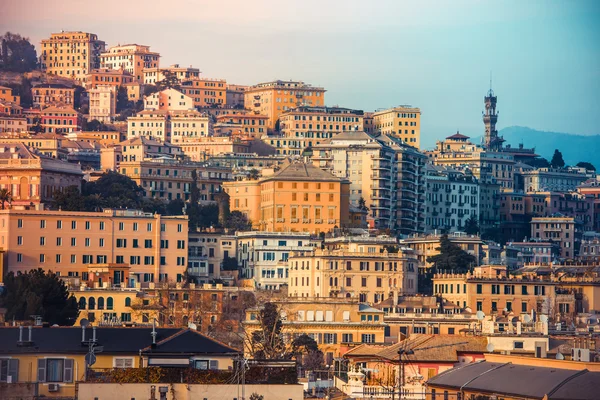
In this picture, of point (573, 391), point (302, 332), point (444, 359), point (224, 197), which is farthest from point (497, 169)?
point (573, 391)

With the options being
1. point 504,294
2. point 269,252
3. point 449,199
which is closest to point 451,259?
point 269,252

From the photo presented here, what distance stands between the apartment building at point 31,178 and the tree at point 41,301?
28721 millimetres

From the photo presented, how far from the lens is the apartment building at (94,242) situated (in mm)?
105125

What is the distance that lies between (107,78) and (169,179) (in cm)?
6191

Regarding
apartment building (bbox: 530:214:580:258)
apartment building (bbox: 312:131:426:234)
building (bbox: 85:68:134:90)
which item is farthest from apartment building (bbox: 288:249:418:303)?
building (bbox: 85:68:134:90)

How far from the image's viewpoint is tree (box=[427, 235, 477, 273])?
4574 inches

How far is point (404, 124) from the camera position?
166 metres

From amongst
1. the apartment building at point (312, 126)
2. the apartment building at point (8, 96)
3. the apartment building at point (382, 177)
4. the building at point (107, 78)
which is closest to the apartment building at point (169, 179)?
the apartment building at point (382, 177)

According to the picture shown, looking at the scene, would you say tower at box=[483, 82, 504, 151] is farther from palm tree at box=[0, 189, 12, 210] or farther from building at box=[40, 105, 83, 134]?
palm tree at box=[0, 189, 12, 210]

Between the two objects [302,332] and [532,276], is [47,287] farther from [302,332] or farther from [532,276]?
[532,276]

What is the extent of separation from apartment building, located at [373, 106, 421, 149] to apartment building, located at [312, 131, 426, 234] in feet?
66.9

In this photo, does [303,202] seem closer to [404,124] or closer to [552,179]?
[404,124]

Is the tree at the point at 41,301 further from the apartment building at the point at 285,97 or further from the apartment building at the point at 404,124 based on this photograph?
the apartment building at the point at 285,97

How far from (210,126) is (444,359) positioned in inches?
4630
